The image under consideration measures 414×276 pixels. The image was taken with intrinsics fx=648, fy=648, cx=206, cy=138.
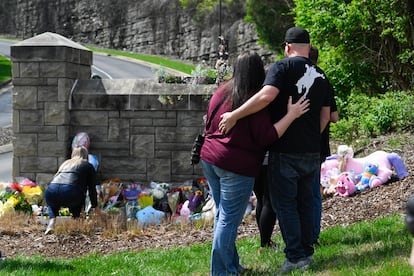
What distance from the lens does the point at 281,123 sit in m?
4.46

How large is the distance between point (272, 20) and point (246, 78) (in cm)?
2428

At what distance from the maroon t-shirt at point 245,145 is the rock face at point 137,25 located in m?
32.9

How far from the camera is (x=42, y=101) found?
9461mm

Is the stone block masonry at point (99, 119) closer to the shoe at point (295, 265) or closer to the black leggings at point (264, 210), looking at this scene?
the black leggings at point (264, 210)

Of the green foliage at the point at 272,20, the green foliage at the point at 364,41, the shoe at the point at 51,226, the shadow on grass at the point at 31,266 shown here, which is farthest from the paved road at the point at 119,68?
the shadow on grass at the point at 31,266

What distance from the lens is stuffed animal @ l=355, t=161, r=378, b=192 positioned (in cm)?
777

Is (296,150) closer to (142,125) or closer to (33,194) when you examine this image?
(142,125)

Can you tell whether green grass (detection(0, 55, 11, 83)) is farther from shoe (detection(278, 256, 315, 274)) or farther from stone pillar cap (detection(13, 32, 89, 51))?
shoe (detection(278, 256, 315, 274))

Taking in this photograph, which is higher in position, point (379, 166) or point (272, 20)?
point (272, 20)

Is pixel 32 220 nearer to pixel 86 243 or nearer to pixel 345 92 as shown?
pixel 86 243

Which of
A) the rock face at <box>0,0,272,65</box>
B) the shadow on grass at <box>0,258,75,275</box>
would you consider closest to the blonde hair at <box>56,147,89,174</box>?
the shadow on grass at <box>0,258,75,275</box>

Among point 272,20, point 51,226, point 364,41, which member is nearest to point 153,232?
point 51,226

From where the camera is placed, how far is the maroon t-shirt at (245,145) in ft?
14.4

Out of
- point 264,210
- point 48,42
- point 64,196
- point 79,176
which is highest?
point 48,42
